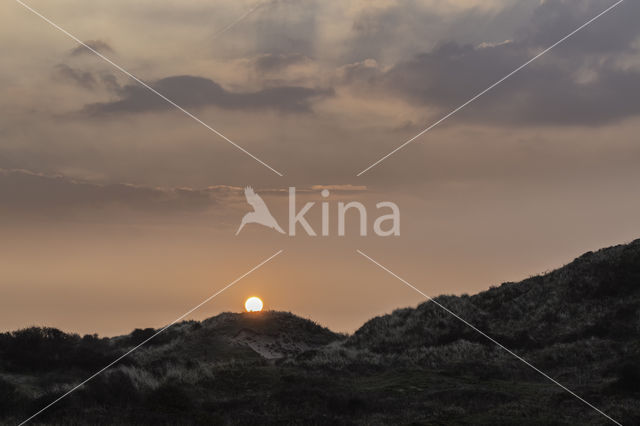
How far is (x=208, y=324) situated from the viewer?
62.8m

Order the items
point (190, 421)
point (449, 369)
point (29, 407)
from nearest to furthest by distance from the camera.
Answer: point (190, 421) < point (29, 407) < point (449, 369)

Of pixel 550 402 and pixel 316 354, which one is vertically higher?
pixel 316 354

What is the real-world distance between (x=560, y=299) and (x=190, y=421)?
3938cm

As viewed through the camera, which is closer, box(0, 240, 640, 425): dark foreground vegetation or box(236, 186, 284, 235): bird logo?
box(0, 240, 640, 425): dark foreground vegetation

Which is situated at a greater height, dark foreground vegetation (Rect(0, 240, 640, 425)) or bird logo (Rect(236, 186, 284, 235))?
bird logo (Rect(236, 186, 284, 235))

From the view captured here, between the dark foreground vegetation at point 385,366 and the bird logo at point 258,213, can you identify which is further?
the bird logo at point 258,213

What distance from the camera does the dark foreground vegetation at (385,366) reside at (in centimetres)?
2502

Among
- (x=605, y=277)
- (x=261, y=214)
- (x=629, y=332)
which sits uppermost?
(x=261, y=214)

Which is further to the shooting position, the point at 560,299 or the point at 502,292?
the point at 502,292

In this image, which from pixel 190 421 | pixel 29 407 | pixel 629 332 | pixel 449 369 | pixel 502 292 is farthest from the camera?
pixel 502 292

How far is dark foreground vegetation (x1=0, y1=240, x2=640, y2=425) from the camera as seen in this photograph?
25.0 meters

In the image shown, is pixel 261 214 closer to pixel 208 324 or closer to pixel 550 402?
pixel 208 324

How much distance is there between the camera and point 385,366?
136ft

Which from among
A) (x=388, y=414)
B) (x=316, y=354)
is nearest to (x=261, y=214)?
(x=316, y=354)
